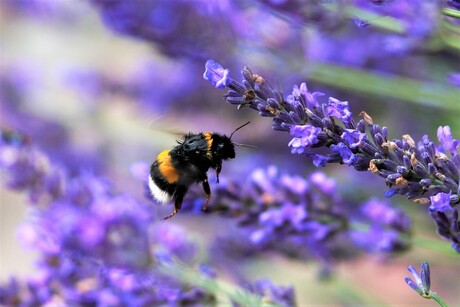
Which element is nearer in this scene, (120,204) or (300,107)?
(300,107)

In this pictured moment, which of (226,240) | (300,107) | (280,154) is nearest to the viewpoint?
(300,107)

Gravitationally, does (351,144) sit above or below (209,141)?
below

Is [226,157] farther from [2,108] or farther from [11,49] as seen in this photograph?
[11,49]

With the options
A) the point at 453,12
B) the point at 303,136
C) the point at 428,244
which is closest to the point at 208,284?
the point at 428,244

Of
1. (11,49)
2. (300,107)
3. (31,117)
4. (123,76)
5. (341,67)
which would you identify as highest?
(11,49)

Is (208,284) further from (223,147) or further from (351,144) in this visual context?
(351,144)

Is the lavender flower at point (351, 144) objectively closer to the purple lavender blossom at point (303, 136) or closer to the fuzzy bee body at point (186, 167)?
the purple lavender blossom at point (303, 136)

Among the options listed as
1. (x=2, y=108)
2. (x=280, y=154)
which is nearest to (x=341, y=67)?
(x=280, y=154)

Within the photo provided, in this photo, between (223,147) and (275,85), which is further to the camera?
(223,147)
